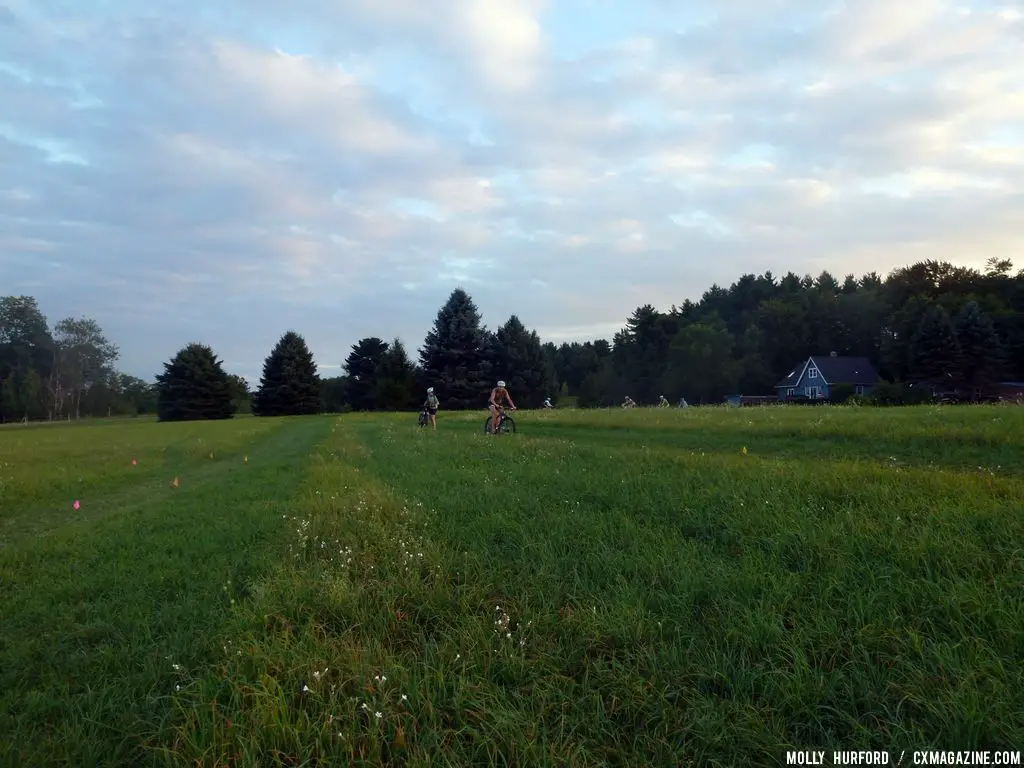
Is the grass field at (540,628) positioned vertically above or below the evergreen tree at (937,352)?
below

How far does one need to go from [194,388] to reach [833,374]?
261 ft

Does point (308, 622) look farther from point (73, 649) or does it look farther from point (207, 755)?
point (73, 649)

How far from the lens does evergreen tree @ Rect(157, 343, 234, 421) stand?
75062 millimetres

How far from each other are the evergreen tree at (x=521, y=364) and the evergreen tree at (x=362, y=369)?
20.5 meters

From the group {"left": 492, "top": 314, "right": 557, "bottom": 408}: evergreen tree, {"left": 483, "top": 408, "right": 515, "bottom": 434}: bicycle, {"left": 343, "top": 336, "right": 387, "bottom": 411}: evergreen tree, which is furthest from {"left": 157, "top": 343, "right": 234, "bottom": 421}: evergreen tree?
{"left": 483, "top": 408, "right": 515, "bottom": 434}: bicycle

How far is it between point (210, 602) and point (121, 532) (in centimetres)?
416

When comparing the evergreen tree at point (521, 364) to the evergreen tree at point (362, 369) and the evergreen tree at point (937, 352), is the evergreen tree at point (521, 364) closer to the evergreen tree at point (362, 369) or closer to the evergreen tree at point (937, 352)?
the evergreen tree at point (362, 369)

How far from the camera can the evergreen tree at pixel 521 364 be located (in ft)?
219

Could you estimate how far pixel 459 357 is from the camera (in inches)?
2549

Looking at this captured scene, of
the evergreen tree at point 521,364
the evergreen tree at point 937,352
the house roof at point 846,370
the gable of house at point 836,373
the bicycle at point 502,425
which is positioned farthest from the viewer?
the house roof at point 846,370

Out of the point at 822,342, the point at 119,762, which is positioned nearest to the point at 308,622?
the point at 119,762

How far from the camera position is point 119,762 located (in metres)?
3.11

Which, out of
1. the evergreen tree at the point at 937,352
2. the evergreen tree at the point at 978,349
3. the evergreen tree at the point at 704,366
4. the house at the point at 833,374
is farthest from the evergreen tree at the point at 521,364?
the evergreen tree at the point at 978,349

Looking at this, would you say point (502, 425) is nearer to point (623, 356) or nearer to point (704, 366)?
point (704, 366)
